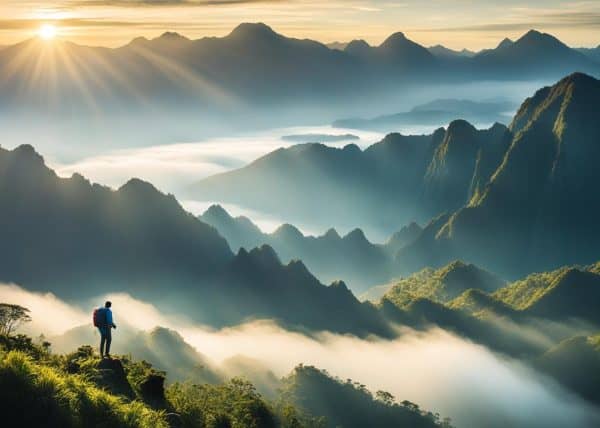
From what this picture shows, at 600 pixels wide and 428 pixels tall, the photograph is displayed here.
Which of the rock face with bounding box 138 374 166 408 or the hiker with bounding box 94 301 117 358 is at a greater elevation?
the hiker with bounding box 94 301 117 358

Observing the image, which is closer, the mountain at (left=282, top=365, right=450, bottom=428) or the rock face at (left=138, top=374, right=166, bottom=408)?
the rock face at (left=138, top=374, right=166, bottom=408)

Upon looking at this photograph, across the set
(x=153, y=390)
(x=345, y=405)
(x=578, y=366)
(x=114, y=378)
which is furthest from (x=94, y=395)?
(x=578, y=366)

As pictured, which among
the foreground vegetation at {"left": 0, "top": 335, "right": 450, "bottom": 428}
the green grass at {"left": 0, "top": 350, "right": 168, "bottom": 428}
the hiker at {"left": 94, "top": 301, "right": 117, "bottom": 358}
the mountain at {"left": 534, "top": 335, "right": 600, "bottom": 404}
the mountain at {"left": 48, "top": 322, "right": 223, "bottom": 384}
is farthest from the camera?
the mountain at {"left": 534, "top": 335, "right": 600, "bottom": 404}

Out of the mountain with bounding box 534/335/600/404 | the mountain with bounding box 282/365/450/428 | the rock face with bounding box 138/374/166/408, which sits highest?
the mountain with bounding box 534/335/600/404

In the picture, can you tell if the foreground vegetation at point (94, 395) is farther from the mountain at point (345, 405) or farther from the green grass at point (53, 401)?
the mountain at point (345, 405)

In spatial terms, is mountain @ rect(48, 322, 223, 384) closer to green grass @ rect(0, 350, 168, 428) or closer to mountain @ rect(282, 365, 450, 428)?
mountain @ rect(282, 365, 450, 428)

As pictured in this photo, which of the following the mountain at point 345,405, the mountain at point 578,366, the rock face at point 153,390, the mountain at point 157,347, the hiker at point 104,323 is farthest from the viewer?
the mountain at point 578,366

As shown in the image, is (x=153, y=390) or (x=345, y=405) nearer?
(x=153, y=390)

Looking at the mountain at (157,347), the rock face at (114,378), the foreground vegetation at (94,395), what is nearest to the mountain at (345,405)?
the mountain at (157,347)

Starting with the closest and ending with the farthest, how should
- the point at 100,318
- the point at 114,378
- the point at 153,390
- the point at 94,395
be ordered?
1. the point at 94,395
2. the point at 114,378
3. the point at 100,318
4. the point at 153,390

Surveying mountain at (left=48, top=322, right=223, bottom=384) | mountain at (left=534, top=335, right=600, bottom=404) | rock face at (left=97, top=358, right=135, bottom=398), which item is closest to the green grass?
rock face at (left=97, top=358, right=135, bottom=398)

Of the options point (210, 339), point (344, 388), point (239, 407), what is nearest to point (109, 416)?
point (239, 407)

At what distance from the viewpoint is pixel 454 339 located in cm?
19862

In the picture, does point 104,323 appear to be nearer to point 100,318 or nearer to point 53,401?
point 100,318
